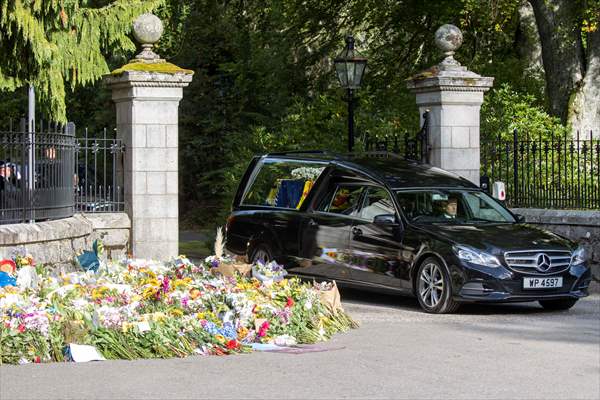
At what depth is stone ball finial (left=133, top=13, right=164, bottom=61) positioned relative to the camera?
58.5 ft

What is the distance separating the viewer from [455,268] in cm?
1334

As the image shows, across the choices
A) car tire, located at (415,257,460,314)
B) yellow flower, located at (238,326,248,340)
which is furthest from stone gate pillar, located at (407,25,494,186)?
yellow flower, located at (238,326,248,340)

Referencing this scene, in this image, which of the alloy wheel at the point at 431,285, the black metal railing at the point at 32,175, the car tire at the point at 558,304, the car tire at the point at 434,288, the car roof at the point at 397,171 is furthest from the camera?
the car roof at the point at 397,171

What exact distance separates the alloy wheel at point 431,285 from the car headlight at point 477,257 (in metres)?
0.35

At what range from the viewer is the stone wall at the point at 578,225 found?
56.6 feet

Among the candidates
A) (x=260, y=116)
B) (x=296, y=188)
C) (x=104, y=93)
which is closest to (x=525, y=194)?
(x=296, y=188)

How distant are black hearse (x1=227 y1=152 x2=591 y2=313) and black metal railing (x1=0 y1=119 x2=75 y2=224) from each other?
2.60 meters

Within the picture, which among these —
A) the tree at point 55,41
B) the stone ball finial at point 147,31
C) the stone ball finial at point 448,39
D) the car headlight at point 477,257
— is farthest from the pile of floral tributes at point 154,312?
the stone ball finial at point 448,39

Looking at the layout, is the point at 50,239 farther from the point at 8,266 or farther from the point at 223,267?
the point at 223,267

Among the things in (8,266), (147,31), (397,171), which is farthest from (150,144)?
(8,266)

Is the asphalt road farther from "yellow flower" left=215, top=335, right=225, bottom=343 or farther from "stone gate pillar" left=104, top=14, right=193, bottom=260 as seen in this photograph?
"stone gate pillar" left=104, top=14, right=193, bottom=260

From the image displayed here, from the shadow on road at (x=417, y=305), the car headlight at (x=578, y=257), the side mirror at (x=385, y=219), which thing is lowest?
the shadow on road at (x=417, y=305)

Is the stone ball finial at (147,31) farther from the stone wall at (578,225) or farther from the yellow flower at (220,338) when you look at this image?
the yellow flower at (220,338)

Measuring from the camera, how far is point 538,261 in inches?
532
